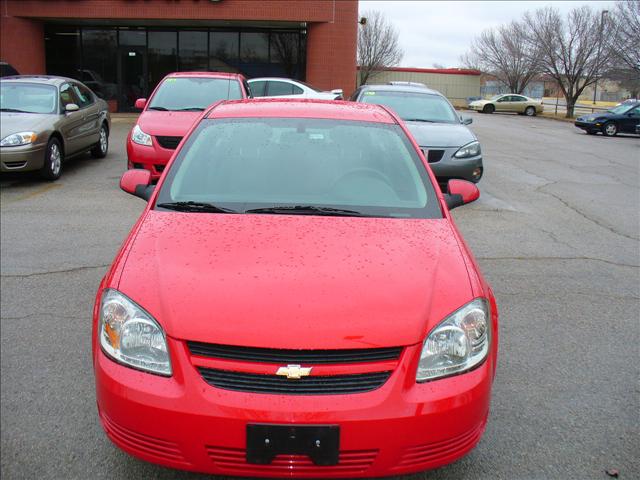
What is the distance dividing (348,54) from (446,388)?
828 inches

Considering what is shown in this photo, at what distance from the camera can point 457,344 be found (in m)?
2.48

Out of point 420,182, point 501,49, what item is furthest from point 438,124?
point 501,49

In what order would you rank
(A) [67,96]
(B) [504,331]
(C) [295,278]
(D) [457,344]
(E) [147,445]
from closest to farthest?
(E) [147,445] < (D) [457,344] < (C) [295,278] < (B) [504,331] < (A) [67,96]

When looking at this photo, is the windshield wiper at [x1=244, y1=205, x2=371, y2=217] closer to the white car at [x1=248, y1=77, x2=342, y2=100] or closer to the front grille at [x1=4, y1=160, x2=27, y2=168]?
the front grille at [x1=4, y1=160, x2=27, y2=168]

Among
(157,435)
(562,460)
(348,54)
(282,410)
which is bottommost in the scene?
(562,460)

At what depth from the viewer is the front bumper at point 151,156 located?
8758 millimetres

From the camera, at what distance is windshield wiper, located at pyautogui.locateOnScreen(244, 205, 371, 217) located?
3232 millimetres

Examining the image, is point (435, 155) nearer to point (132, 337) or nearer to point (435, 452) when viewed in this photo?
point (435, 452)

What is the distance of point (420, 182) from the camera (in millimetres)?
3576

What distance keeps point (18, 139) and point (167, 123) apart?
2.20 metres

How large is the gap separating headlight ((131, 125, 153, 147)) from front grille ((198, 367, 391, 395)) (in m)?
7.08

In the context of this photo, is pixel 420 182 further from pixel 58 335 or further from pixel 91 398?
pixel 58 335

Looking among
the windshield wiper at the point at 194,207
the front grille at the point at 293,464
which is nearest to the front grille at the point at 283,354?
the front grille at the point at 293,464

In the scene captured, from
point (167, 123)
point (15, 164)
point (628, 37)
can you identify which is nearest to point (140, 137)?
point (167, 123)
